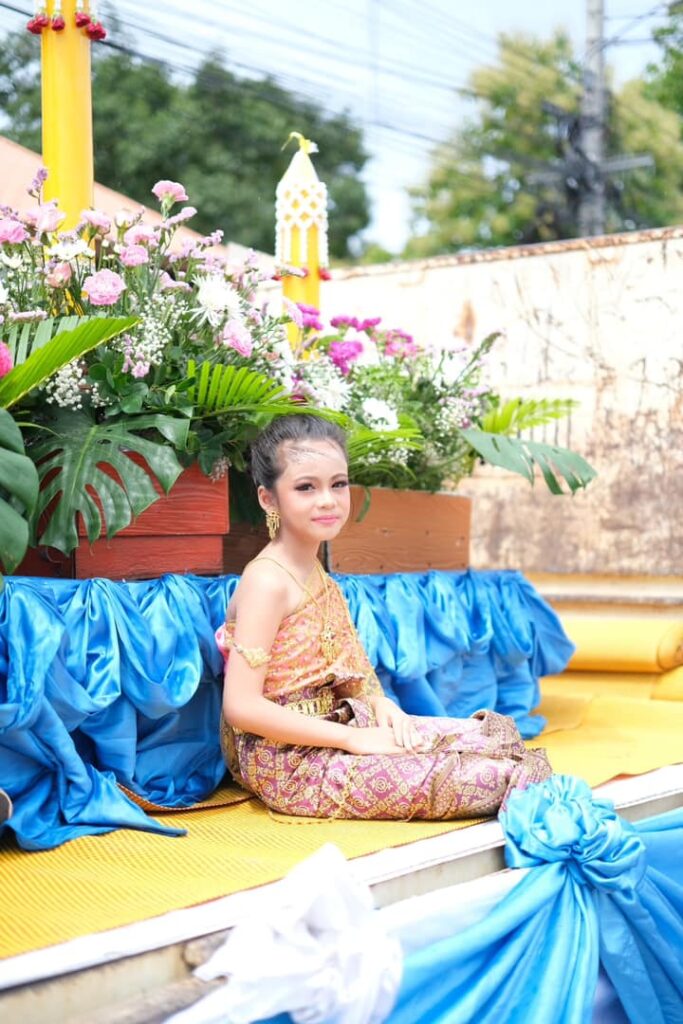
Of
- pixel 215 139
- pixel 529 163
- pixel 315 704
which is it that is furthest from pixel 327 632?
pixel 529 163

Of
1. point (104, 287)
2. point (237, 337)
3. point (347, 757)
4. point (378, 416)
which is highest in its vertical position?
point (104, 287)

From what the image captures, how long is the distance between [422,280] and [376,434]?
291 cm

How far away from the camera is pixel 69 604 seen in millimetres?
2541

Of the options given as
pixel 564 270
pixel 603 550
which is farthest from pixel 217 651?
pixel 564 270

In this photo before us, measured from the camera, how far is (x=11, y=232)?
9.23 ft

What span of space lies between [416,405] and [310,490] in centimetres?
119

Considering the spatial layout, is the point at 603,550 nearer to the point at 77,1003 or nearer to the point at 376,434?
the point at 376,434

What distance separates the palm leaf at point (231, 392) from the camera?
109 inches

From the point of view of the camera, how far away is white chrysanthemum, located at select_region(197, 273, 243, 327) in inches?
114

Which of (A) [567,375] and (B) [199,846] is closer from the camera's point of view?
(B) [199,846]

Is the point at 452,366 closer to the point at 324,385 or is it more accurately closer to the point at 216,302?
the point at 324,385

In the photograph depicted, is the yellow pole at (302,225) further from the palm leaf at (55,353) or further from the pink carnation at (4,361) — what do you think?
the pink carnation at (4,361)

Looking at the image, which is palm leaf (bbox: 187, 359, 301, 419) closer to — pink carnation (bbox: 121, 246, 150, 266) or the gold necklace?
pink carnation (bbox: 121, 246, 150, 266)

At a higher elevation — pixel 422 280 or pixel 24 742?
pixel 422 280
